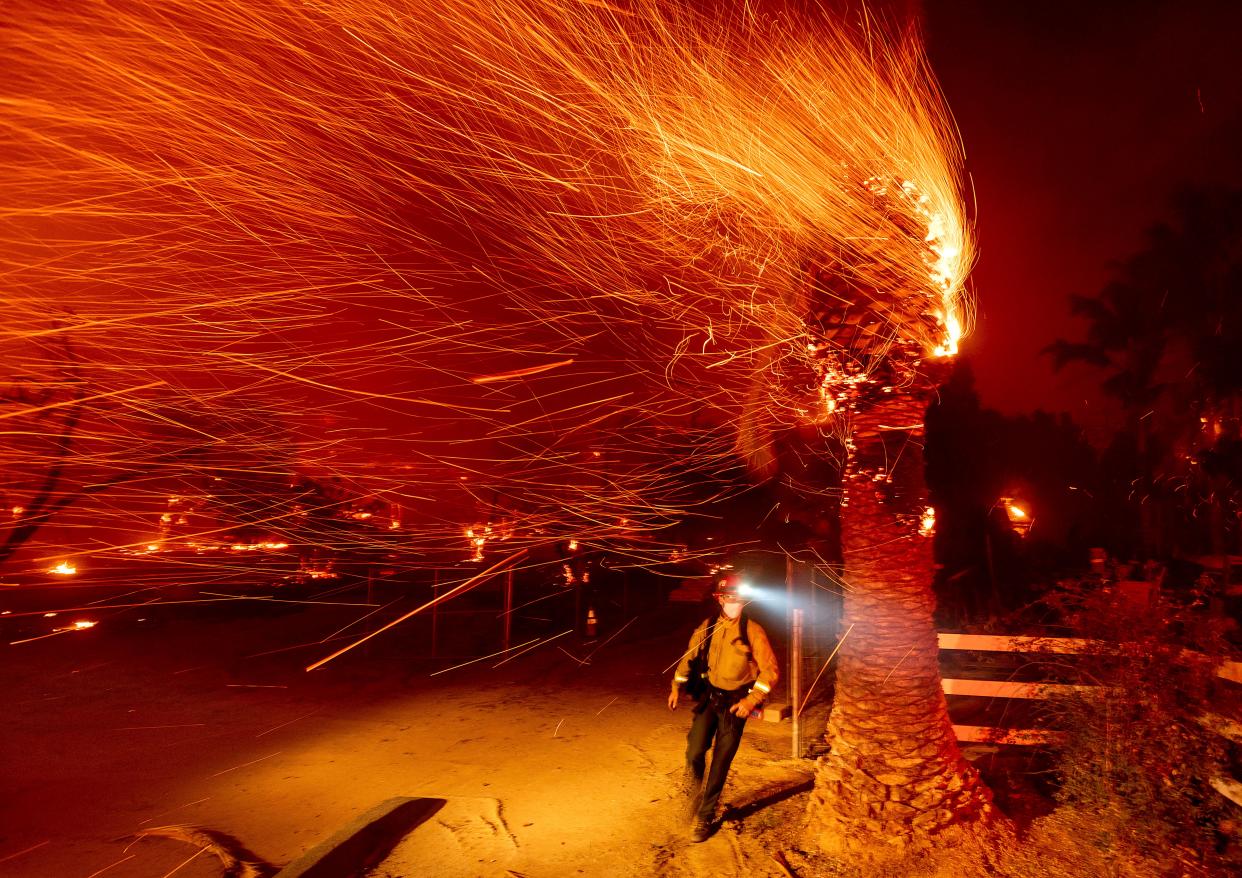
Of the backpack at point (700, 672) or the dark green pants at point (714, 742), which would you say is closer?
the dark green pants at point (714, 742)

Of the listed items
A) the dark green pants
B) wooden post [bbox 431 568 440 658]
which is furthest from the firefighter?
wooden post [bbox 431 568 440 658]

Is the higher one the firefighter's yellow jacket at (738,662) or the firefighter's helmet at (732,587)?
the firefighter's helmet at (732,587)

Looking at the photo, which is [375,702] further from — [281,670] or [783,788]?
[783,788]

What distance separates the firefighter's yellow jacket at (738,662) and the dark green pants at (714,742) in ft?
0.40

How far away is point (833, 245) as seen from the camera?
552 centimetres

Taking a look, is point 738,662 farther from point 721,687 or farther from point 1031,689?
point 1031,689

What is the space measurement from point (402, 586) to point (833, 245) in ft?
57.5

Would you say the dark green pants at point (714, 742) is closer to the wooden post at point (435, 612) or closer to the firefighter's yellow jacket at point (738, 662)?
the firefighter's yellow jacket at point (738, 662)

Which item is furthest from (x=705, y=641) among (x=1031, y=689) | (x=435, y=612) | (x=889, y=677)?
(x=435, y=612)

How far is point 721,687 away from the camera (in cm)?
568

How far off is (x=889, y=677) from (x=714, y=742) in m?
1.38

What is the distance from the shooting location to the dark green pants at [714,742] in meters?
5.49

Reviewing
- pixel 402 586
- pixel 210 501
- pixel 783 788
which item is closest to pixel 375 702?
pixel 210 501

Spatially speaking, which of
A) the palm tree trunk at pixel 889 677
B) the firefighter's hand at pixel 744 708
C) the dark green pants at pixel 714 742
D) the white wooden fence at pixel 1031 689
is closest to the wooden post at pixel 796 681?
the white wooden fence at pixel 1031 689
